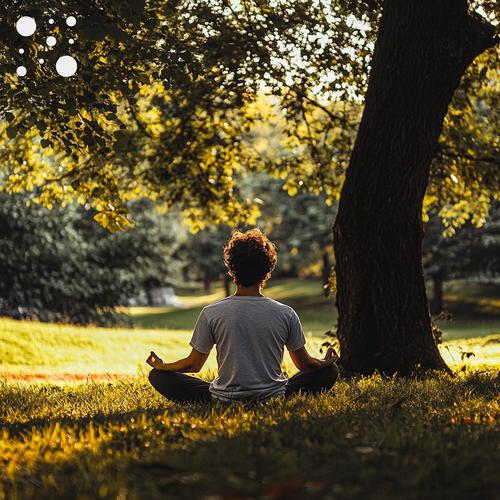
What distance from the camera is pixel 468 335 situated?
2805cm

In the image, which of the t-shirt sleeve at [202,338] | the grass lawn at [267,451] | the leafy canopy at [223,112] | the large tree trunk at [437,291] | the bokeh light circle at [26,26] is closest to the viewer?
the grass lawn at [267,451]

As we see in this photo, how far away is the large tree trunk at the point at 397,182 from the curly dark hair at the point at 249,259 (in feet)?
9.81

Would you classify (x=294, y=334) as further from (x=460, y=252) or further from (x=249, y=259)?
(x=460, y=252)

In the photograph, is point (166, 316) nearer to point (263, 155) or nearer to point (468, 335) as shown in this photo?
point (468, 335)

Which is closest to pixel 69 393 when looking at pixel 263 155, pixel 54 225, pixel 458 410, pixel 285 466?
pixel 458 410

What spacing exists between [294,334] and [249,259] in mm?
768

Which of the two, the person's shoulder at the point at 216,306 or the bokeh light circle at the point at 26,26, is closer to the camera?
the person's shoulder at the point at 216,306

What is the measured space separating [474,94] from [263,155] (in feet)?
14.1

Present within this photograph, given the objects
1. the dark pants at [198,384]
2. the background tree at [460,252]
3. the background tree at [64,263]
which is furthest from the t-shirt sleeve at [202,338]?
the background tree at [460,252]

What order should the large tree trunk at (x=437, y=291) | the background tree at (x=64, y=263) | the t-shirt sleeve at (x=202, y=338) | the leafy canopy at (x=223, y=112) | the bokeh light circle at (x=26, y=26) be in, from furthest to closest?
the large tree trunk at (x=437, y=291), the background tree at (x=64, y=263), the leafy canopy at (x=223, y=112), the bokeh light circle at (x=26, y=26), the t-shirt sleeve at (x=202, y=338)

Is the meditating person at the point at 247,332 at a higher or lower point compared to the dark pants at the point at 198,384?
higher

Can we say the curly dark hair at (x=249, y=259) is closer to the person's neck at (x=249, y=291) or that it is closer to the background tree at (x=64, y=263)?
the person's neck at (x=249, y=291)

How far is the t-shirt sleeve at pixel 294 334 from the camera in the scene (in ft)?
19.9

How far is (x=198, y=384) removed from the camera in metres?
6.55
